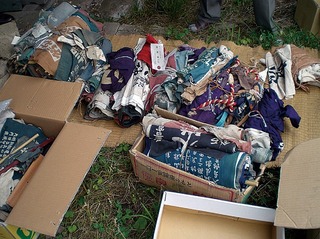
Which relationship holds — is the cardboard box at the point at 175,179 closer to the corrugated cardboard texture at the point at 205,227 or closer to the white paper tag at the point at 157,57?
the corrugated cardboard texture at the point at 205,227

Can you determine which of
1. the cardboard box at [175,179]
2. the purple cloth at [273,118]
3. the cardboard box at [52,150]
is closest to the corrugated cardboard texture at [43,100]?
the cardboard box at [52,150]

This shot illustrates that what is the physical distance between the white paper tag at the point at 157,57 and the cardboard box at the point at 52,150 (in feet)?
2.15

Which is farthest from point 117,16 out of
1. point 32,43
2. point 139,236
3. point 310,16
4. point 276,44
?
point 139,236

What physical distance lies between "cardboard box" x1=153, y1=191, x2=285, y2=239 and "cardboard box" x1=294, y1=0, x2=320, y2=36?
201cm

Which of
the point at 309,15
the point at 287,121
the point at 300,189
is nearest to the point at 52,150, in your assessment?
the point at 300,189

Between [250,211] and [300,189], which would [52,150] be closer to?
[250,211]

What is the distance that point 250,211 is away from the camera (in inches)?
77.6

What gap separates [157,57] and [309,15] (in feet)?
4.90

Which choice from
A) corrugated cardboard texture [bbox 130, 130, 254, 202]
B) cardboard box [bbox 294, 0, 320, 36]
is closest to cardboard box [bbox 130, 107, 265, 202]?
corrugated cardboard texture [bbox 130, 130, 254, 202]

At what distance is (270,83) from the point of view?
2.82 metres

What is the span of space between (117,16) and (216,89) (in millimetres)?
1780

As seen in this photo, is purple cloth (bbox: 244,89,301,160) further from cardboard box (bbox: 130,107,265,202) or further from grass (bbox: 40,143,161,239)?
grass (bbox: 40,143,161,239)

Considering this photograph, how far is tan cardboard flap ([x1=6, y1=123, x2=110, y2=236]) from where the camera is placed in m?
1.90

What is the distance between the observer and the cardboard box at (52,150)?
1921mm
